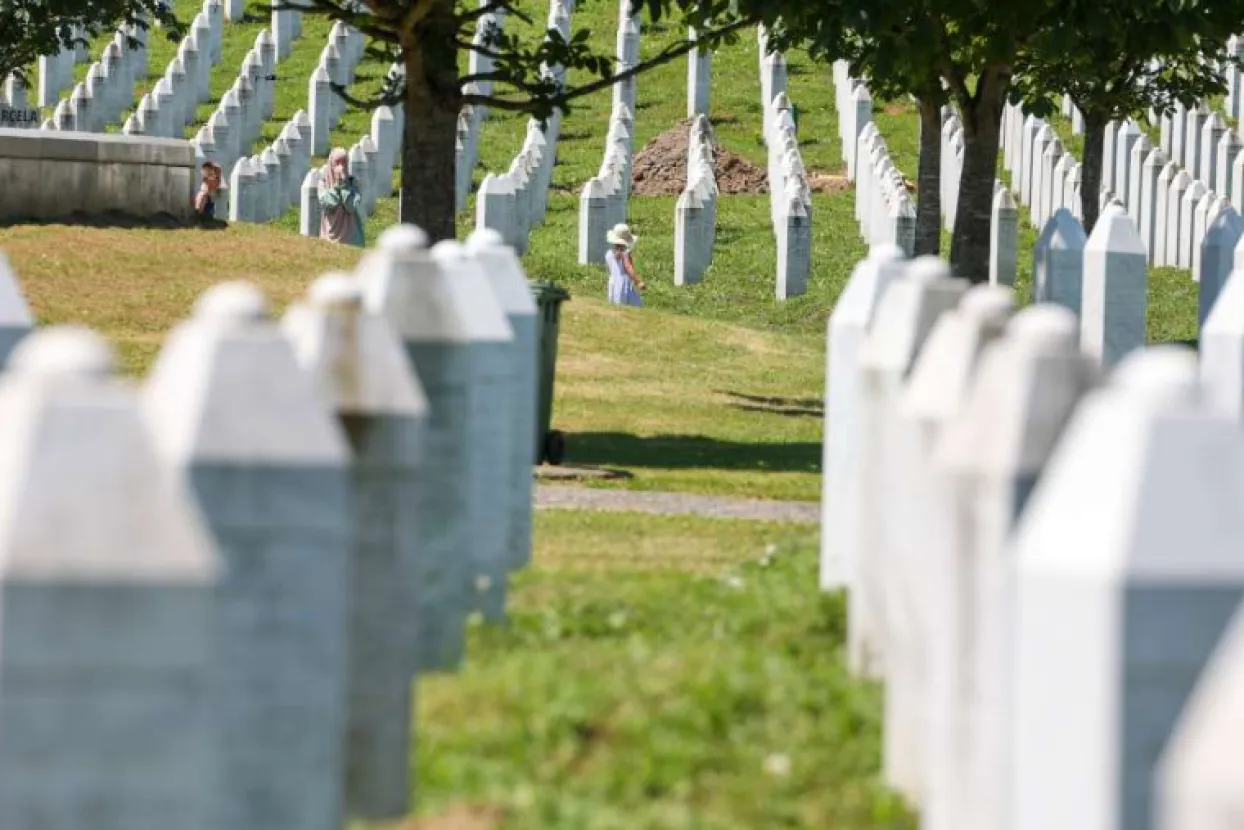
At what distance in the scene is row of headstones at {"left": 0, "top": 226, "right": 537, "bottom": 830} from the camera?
16.6ft

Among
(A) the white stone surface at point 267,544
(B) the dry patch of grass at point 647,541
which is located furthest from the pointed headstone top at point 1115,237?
(A) the white stone surface at point 267,544

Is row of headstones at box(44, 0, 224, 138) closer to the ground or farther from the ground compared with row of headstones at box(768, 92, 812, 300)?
farther from the ground

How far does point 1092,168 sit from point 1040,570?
31084 mm

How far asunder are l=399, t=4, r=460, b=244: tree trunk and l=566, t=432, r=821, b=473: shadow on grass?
1.73 meters

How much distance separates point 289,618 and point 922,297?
3.14 meters

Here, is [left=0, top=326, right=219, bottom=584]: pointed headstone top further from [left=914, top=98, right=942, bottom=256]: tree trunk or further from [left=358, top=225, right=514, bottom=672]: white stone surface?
[left=914, top=98, right=942, bottom=256]: tree trunk

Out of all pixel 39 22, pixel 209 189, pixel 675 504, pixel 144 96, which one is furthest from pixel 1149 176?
pixel 675 504

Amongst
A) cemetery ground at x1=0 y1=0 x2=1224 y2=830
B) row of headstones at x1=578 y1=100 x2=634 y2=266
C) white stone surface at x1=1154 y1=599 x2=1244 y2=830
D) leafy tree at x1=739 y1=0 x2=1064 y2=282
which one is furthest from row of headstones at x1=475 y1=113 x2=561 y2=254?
white stone surface at x1=1154 y1=599 x2=1244 y2=830

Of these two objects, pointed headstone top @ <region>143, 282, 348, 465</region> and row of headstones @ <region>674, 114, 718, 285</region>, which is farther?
row of headstones @ <region>674, 114, 718, 285</region>

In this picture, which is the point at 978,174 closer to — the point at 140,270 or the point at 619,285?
the point at 619,285

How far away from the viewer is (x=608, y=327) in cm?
2577

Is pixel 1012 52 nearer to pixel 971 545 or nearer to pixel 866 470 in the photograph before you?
pixel 866 470

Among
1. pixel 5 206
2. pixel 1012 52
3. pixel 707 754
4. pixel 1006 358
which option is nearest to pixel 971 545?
pixel 1006 358

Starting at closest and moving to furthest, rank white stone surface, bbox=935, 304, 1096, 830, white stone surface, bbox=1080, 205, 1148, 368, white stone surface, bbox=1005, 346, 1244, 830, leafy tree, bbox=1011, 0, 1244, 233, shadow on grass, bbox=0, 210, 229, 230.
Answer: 1. white stone surface, bbox=1005, 346, 1244, 830
2. white stone surface, bbox=935, 304, 1096, 830
3. white stone surface, bbox=1080, 205, 1148, 368
4. leafy tree, bbox=1011, 0, 1244, 233
5. shadow on grass, bbox=0, 210, 229, 230
